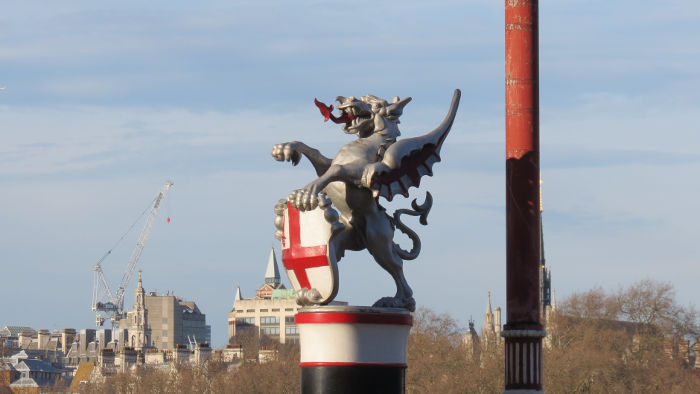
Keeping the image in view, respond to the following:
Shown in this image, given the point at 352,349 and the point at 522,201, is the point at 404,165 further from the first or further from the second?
the point at 522,201

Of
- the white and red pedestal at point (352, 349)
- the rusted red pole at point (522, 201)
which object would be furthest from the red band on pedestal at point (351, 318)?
the rusted red pole at point (522, 201)

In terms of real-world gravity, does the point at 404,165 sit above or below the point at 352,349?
above

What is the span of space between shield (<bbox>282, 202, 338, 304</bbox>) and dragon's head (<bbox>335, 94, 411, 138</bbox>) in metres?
1.18

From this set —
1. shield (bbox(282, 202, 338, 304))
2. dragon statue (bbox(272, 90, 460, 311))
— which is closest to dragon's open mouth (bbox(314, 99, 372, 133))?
dragon statue (bbox(272, 90, 460, 311))

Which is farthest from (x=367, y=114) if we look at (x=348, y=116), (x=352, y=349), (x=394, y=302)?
(x=352, y=349)

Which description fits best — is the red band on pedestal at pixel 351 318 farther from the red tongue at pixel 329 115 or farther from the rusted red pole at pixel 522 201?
the rusted red pole at pixel 522 201

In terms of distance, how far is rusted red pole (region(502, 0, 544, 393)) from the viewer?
22109 millimetres

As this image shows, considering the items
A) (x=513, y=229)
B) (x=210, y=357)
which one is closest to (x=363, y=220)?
(x=513, y=229)

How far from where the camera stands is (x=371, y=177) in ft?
55.8

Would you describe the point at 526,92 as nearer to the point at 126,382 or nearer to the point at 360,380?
the point at 360,380

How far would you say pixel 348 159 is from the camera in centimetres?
1728

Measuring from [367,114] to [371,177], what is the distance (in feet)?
3.43

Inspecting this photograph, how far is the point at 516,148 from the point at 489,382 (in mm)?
43263

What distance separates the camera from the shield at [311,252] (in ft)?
55.7
